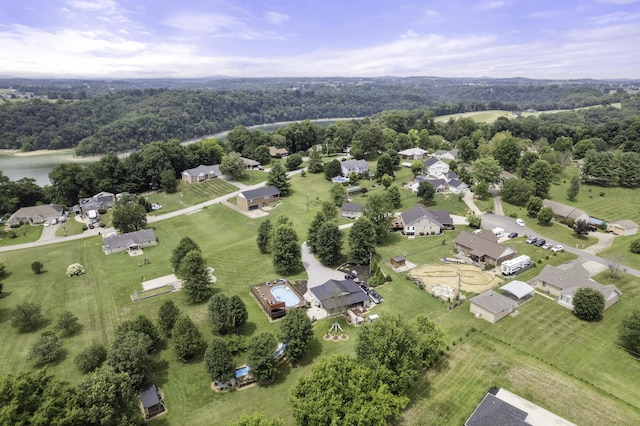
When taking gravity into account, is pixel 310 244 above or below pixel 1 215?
above

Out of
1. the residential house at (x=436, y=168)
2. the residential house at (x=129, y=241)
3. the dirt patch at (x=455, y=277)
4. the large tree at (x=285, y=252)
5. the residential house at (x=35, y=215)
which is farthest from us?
the residential house at (x=436, y=168)

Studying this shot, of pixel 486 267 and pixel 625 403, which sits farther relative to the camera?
pixel 486 267

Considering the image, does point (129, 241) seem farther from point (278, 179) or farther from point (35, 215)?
point (278, 179)

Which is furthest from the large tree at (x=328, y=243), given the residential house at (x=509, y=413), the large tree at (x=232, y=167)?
the large tree at (x=232, y=167)

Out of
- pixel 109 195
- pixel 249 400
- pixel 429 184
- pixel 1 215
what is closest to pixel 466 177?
pixel 429 184

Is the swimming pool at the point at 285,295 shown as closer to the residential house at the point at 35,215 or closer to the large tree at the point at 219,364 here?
the large tree at the point at 219,364

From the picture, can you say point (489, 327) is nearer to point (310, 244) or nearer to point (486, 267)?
point (486, 267)

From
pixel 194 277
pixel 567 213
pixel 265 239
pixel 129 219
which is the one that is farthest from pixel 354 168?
pixel 194 277
